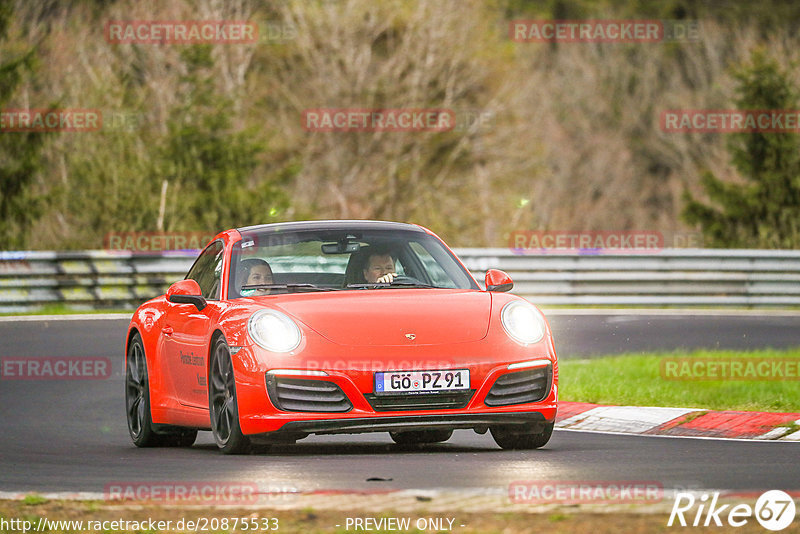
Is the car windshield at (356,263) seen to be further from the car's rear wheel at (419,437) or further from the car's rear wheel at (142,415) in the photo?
the car's rear wheel at (142,415)

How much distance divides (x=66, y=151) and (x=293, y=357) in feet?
79.2

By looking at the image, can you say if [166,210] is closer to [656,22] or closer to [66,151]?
[66,151]

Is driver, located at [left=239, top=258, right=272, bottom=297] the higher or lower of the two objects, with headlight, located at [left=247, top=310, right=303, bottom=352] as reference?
higher

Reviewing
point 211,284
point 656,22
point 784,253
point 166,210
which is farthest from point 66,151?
point 656,22

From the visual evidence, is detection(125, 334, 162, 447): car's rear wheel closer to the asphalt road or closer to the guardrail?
the asphalt road

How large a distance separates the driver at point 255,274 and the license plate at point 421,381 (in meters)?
1.26

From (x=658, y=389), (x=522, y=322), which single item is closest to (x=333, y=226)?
(x=522, y=322)

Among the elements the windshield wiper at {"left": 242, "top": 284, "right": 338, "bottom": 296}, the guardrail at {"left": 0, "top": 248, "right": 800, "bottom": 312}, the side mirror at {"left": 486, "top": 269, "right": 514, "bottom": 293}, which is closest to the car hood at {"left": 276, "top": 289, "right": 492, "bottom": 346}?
the windshield wiper at {"left": 242, "top": 284, "right": 338, "bottom": 296}

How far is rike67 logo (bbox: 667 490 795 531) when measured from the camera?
20.4 feet

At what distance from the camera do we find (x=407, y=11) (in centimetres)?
3938

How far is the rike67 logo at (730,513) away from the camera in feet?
20.4

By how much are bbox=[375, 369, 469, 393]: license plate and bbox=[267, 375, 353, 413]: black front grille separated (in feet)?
0.74

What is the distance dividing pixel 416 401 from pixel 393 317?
0.54 metres

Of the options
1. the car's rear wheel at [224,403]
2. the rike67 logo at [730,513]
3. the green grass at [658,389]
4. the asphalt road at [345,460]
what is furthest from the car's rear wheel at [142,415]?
the rike67 logo at [730,513]
